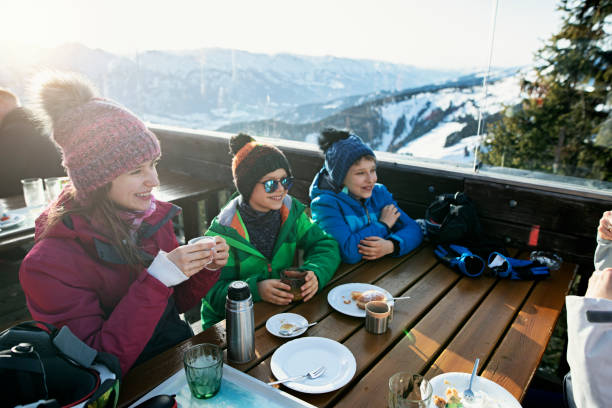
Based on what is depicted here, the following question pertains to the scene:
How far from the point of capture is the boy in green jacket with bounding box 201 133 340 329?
206 cm

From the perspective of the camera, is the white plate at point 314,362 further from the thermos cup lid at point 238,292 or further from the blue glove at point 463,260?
the blue glove at point 463,260

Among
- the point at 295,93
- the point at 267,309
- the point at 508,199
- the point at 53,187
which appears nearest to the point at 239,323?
the point at 267,309

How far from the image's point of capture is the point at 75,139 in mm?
1590

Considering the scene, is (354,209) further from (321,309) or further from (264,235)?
(321,309)

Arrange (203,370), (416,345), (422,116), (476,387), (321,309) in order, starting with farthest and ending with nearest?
(422,116)
(321,309)
(416,345)
(476,387)
(203,370)

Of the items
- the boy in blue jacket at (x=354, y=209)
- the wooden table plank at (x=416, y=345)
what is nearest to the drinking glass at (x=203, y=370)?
the wooden table plank at (x=416, y=345)

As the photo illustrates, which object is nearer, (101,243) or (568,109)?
(101,243)

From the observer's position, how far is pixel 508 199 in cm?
281

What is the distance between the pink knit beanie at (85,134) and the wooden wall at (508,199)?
86.4 inches

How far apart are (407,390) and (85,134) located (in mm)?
1571

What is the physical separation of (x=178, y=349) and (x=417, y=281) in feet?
4.52

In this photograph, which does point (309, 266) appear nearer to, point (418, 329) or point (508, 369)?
point (418, 329)

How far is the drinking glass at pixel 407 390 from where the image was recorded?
1206 mm

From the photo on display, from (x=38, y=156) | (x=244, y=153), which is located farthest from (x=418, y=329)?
(x=38, y=156)
